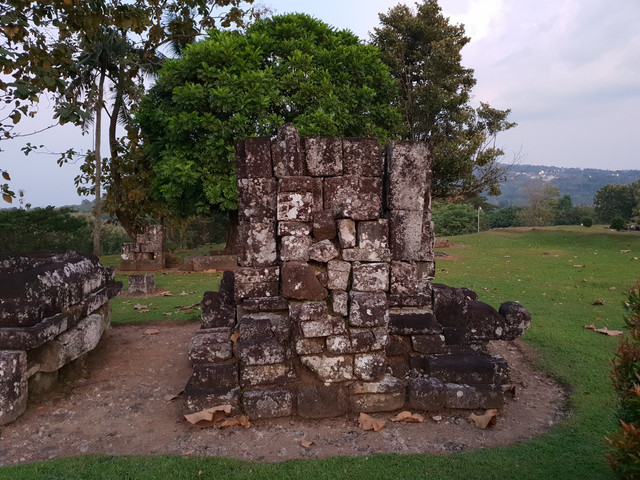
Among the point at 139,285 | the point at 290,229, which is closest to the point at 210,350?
the point at 290,229

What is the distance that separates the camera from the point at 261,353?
472 cm

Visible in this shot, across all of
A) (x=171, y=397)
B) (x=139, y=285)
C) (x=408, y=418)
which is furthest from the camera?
(x=139, y=285)

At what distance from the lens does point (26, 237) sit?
19.9 meters

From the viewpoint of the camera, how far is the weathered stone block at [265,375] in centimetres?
471

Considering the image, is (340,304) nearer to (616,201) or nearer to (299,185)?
(299,185)

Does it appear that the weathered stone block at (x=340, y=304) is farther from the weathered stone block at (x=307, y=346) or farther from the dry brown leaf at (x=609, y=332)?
the dry brown leaf at (x=609, y=332)

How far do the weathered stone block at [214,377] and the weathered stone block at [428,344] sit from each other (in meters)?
2.04

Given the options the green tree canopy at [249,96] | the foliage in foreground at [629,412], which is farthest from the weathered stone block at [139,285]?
the foliage in foreground at [629,412]

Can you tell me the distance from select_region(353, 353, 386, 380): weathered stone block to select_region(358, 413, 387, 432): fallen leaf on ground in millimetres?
399

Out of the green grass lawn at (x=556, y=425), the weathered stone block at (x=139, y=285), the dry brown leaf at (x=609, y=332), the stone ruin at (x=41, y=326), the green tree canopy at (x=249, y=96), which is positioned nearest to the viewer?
the green grass lawn at (x=556, y=425)

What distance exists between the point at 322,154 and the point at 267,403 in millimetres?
2762

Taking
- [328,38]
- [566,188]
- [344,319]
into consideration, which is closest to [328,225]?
[344,319]

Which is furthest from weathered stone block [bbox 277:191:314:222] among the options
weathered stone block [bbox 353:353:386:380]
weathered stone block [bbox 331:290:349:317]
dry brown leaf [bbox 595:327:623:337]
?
dry brown leaf [bbox 595:327:623:337]

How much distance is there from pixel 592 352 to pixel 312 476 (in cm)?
494
